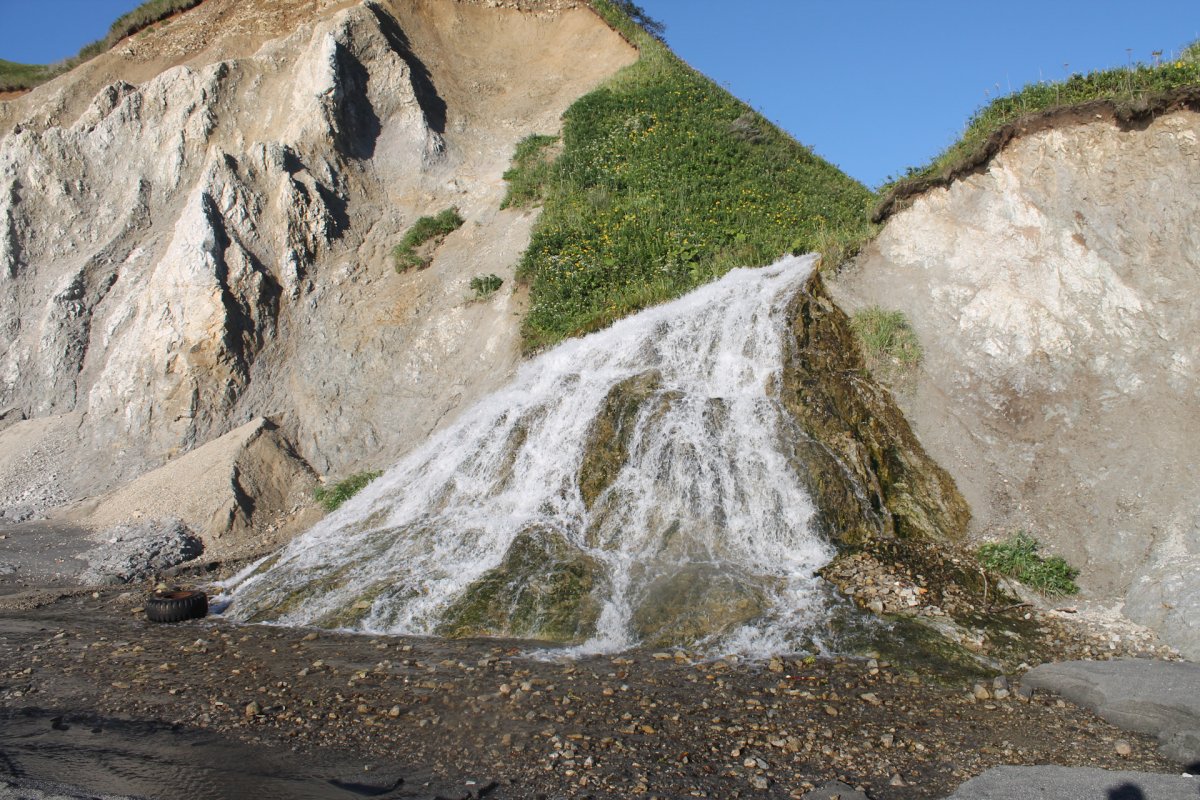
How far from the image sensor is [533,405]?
42.2 feet

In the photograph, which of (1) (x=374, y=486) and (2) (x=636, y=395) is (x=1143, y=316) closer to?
(2) (x=636, y=395)

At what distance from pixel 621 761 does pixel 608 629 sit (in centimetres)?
296

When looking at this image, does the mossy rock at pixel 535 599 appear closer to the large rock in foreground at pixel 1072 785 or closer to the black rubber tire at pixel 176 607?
the black rubber tire at pixel 176 607

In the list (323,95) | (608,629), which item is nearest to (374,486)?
(608,629)

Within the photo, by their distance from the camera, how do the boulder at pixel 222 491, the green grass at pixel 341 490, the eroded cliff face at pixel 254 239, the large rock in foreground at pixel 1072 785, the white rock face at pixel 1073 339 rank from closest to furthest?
the large rock in foreground at pixel 1072 785
the white rock face at pixel 1073 339
the boulder at pixel 222 491
the green grass at pixel 341 490
the eroded cliff face at pixel 254 239

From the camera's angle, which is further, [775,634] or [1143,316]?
[1143,316]

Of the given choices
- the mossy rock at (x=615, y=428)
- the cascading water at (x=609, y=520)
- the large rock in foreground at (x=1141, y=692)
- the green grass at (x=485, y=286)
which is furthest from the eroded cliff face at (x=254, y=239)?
the large rock in foreground at (x=1141, y=692)

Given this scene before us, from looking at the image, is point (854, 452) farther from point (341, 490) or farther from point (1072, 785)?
point (341, 490)

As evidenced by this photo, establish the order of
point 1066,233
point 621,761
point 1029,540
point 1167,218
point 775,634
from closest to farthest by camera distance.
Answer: point 621,761, point 775,634, point 1029,540, point 1167,218, point 1066,233

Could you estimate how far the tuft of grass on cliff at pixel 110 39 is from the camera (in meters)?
26.1

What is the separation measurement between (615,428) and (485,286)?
7.31m

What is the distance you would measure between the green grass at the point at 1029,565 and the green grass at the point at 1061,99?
6.79m

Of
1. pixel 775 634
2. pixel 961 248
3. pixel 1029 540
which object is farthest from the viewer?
pixel 961 248

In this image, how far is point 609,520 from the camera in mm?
10547
